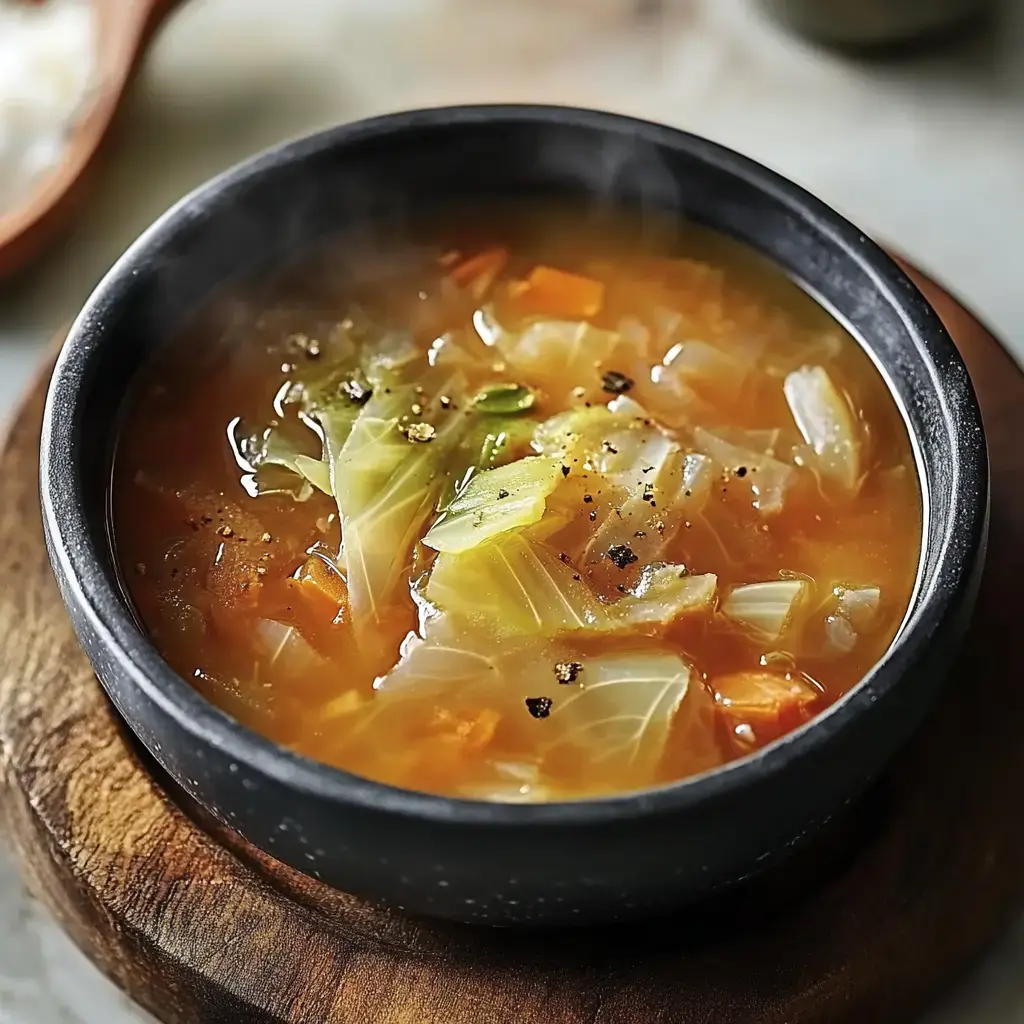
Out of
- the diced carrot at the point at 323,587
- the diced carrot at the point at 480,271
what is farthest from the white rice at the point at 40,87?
the diced carrot at the point at 323,587

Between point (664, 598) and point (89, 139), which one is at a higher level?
point (664, 598)

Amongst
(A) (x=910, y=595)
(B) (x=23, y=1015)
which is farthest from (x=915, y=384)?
(B) (x=23, y=1015)

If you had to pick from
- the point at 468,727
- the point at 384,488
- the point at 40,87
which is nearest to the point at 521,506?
the point at 384,488

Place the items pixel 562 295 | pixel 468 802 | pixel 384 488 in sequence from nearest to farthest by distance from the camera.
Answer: pixel 468 802
pixel 384 488
pixel 562 295

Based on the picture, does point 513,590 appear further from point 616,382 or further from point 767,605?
point 616,382

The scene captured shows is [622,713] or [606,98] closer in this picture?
[622,713]

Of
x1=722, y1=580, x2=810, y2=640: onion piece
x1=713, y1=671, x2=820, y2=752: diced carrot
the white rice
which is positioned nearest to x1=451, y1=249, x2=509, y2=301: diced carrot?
x1=722, y1=580, x2=810, y2=640: onion piece
